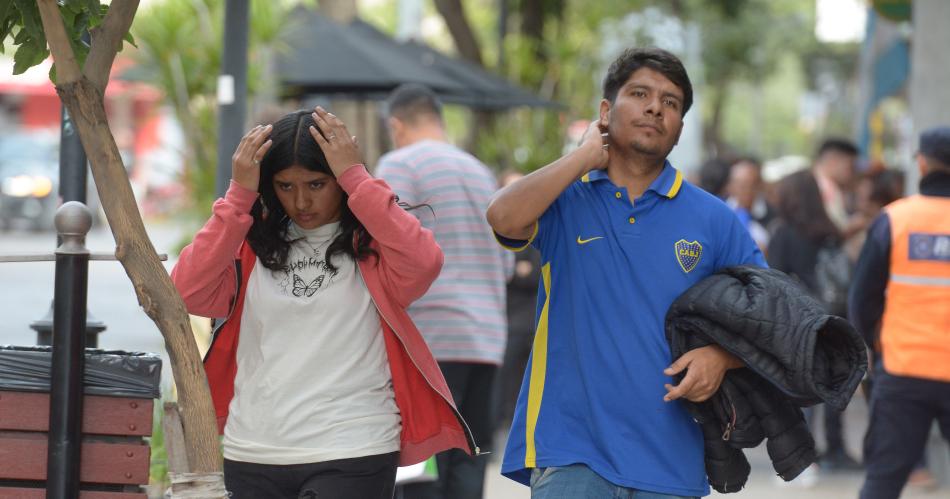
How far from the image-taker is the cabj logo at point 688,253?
12.5 ft

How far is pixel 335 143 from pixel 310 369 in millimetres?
587

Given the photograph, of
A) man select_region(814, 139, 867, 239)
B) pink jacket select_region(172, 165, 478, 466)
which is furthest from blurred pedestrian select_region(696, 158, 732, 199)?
pink jacket select_region(172, 165, 478, 466)

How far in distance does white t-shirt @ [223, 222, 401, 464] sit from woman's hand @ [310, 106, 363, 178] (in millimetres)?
252

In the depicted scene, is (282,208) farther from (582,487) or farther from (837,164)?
(837,164)

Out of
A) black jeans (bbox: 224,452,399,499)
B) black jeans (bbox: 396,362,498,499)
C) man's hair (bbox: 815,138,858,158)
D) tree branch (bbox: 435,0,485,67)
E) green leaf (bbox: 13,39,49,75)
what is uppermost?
tree branch (bbox: 435,0,485,67)

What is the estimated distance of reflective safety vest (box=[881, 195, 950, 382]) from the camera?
6.29 meters

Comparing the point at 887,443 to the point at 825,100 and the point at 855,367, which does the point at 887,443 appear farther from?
the point at 825,100

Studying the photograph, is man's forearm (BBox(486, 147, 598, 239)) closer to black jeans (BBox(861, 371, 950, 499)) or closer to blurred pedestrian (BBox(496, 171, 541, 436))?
black jeans (BBox(861, 371, 950, 499))

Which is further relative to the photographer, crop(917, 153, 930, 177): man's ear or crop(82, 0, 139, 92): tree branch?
crop(917, 153, 930, 177): man's ear

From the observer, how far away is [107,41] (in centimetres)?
350

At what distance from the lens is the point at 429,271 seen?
375cm

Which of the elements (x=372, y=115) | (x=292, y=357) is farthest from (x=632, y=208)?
(x=372, y=115)

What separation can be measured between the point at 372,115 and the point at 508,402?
4126 mm

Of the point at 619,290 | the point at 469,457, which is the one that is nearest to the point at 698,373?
the point at 619,290
